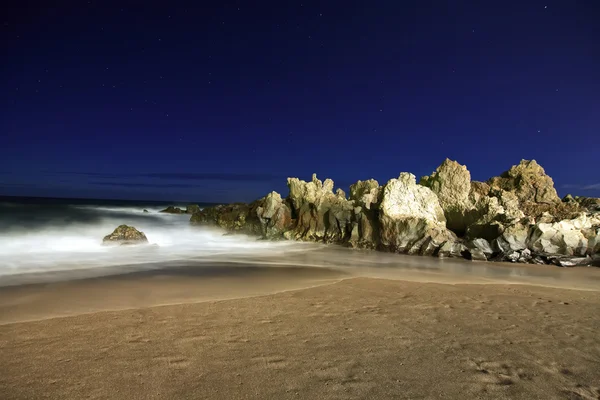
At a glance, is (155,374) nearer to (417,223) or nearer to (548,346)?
(548,346)

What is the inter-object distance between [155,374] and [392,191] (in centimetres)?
1218

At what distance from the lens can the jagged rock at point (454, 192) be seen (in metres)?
15.8

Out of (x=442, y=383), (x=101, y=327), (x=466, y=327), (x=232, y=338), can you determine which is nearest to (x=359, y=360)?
(x=442, y=383)

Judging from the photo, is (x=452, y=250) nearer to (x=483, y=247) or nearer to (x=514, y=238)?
(x=483, y=247)

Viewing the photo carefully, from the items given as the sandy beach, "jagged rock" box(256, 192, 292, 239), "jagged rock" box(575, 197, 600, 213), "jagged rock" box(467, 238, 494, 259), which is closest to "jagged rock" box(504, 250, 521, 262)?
"jagged rock" box(467, 238, 494, 259)

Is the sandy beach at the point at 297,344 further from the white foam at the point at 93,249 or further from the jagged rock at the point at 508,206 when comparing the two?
the jagged rock at the point at 508,206

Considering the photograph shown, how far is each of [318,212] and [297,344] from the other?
13.2m

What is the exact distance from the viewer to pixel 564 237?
11.9 metres

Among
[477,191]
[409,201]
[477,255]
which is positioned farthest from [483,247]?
[477,191]

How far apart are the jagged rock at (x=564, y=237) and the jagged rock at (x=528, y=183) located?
365cm

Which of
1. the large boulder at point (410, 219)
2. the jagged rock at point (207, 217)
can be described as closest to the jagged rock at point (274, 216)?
the large boulder at point (410, 219)

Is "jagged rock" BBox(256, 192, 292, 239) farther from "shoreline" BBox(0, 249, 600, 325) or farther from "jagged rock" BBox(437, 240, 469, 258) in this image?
"jagged rock" BBox(437, 240, 469, 258)

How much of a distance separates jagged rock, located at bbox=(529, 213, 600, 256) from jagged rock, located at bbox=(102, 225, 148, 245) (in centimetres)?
1493

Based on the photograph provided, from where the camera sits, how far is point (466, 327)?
5324mm
